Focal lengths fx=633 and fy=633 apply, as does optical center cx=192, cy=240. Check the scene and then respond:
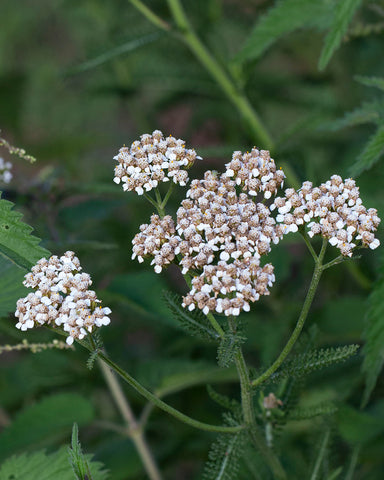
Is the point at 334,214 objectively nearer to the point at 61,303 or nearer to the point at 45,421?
the point at 61,303

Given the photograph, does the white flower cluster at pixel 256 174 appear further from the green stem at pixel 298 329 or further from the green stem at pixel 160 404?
the green stem at pixel 160 404

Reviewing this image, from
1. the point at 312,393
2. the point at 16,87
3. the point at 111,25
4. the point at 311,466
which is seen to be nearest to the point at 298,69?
the point at 111,25

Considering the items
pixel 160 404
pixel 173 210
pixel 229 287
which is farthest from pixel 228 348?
pixel 173 210

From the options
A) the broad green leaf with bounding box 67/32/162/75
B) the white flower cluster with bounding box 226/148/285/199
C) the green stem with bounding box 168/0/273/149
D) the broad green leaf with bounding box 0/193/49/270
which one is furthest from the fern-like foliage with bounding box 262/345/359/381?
the broad green leaf with bounding box 67/32/162/75

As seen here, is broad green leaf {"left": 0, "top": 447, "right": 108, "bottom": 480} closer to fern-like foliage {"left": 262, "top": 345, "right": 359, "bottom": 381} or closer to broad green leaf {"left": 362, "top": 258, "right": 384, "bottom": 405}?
fern-like foliage {"left": 262, "top": 345, "right": 359, "bottom": 381}

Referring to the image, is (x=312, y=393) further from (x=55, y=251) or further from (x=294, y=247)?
(x=294, y=247)
